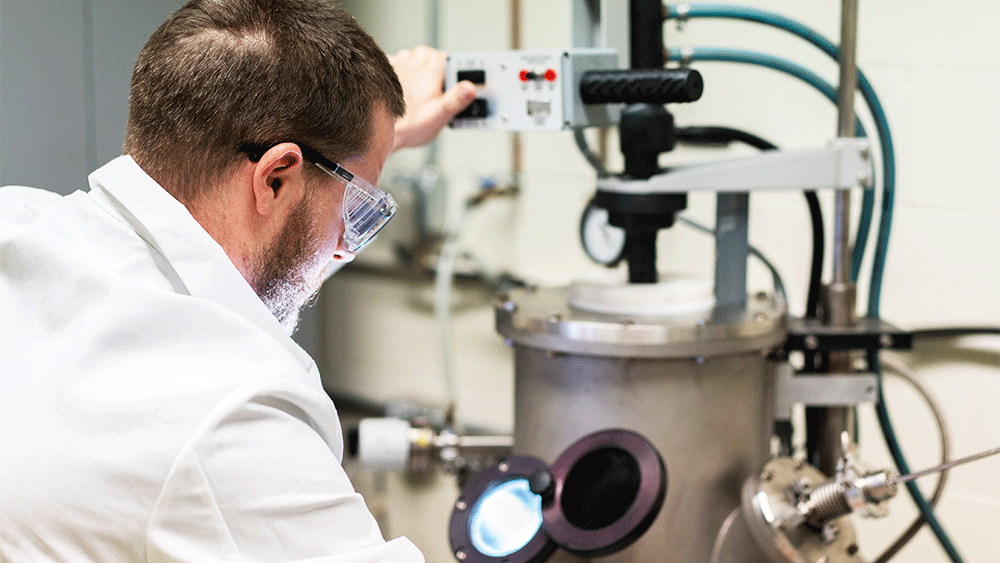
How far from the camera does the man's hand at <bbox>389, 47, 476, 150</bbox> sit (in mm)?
1016

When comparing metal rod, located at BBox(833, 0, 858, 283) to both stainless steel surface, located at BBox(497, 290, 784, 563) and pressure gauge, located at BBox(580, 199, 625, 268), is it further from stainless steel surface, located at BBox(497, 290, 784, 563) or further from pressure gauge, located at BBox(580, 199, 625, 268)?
pressure gauge, located at BBox(580, 199, 625, 268)

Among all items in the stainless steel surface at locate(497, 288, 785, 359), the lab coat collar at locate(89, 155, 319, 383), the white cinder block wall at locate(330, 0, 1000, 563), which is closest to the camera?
the lab coat collar at locate(89, 155, 319, 383)

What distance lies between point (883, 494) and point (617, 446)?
0.29 metres

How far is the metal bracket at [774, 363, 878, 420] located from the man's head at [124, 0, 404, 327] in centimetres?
55

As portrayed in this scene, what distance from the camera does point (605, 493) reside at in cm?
82

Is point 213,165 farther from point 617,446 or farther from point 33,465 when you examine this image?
point 617,446

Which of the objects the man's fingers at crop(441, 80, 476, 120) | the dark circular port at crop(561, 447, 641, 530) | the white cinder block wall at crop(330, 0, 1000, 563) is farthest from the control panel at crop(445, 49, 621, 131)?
the white cinder block wall at crop(330, 0, 1000, 563)

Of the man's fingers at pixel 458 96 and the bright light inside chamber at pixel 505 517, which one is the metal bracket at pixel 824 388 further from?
the man's fingers at pixel 458 96

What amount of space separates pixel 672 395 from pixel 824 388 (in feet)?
0.72

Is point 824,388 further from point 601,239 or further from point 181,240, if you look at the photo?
point 181,240

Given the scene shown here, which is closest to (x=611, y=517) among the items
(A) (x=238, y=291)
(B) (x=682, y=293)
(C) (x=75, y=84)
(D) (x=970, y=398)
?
(B) (x=682, y=293)

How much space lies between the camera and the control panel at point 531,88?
3.06 ft

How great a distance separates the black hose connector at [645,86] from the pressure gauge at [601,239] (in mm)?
291

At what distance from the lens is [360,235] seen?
825mm
